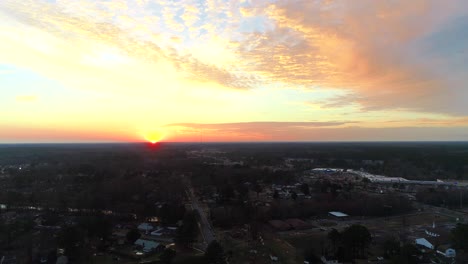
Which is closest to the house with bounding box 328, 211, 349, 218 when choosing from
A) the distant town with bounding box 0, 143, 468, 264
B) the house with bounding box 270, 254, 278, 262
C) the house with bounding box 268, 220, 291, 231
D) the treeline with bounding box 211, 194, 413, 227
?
the distant town with bounding box 0, 143, 468, 264

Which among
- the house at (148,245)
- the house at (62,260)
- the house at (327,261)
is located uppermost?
the house at (62,260)

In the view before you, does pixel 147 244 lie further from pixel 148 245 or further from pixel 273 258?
pixel 273 258

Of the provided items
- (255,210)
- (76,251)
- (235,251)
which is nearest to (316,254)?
(235,251)

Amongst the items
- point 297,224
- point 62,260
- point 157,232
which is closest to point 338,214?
point 297,224

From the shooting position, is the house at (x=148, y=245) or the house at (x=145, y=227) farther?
the house at (x=145, y=227)

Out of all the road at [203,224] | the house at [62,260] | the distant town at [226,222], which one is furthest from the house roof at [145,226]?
the house at [62,260]

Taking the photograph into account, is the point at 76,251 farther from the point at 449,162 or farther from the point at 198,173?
the point at 449,162

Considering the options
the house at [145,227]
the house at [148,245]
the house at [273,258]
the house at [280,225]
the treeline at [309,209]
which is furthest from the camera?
the treeline at [309,209]

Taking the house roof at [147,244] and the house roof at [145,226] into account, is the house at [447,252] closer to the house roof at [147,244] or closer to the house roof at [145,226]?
the house roof at [147,244]

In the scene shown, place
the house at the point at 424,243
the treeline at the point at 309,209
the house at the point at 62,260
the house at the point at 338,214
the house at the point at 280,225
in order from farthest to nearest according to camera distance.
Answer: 1. the house at the point at 338,214
2. the treeline at the point at 309,209
3. the house at the point at 280,225
4. the house at the point at 424,243
5. the house at the point at 62,260
